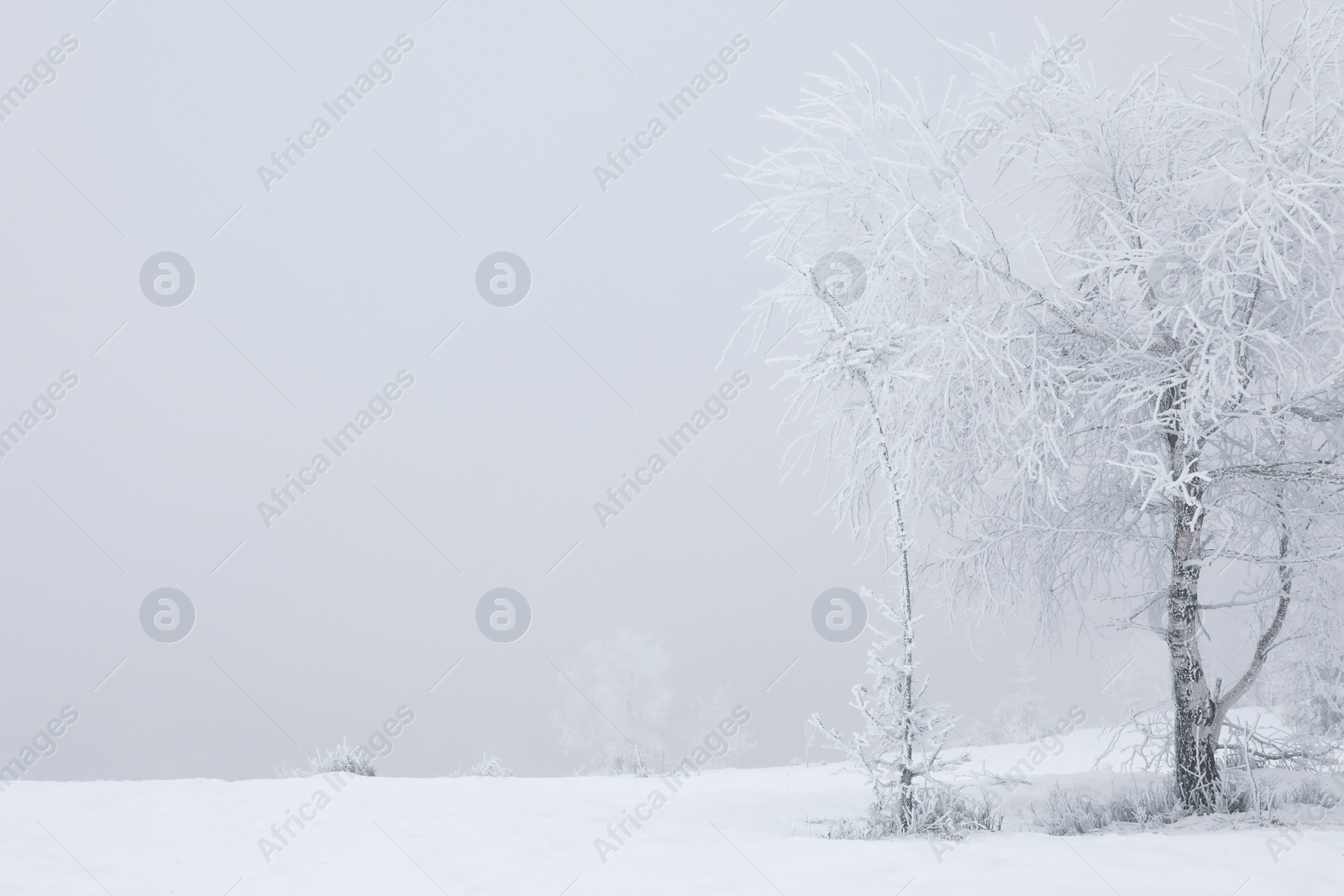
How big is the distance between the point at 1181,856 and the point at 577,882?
371cm

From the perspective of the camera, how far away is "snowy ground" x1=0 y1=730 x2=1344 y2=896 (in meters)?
5.05

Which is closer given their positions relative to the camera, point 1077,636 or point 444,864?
point 444,864

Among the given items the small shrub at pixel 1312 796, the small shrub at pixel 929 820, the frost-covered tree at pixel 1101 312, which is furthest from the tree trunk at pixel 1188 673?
the small shrub at pixel 929 820

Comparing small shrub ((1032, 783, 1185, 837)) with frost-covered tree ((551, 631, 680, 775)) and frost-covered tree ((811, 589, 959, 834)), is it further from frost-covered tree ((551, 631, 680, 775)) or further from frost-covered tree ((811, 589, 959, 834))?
frost-covered tree ((551, 631, 680, 775))

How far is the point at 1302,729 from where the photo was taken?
12203mm

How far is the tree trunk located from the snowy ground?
29.4 inches

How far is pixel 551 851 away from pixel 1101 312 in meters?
6.00

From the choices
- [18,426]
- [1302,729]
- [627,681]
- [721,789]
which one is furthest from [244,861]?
[627,681]

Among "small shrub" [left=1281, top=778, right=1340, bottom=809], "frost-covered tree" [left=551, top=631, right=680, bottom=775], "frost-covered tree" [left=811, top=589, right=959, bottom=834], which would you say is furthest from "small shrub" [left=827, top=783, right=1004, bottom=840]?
"frost-covered tree" [left=551, top=631, right=680, bottom=775]

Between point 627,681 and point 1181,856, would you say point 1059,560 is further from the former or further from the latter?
point 627,681

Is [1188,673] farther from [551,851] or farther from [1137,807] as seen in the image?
[551,851]

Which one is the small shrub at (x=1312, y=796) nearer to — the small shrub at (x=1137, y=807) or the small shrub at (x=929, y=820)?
the small shrub at (x=1137, y=807)

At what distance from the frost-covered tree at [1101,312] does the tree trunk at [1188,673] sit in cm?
2

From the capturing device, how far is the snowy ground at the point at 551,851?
5.05 m
